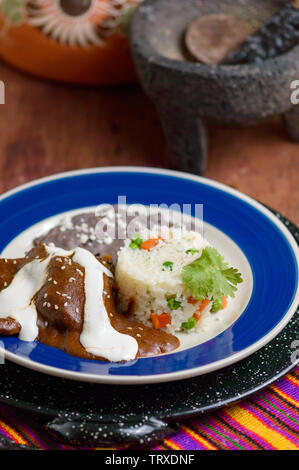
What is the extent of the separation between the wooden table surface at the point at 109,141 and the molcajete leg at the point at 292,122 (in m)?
0.07

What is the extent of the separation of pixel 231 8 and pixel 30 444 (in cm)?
317

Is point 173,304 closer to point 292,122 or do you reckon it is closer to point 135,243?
point 135,243

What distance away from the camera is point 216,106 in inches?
134

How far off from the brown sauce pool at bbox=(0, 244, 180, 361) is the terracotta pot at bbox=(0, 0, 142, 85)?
6.82 ft

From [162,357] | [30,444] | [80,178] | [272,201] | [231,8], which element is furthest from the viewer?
[231,8]

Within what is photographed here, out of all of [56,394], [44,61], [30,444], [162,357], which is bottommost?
[30,444]

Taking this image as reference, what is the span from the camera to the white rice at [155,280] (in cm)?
252

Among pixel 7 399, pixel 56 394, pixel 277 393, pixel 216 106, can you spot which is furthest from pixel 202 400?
pixel 216 106

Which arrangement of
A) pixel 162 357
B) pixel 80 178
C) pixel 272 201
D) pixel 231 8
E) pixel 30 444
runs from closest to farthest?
pixel 30 444
pixel 162 357
pixel 80 178
pixel 272 201
pixel 231 8

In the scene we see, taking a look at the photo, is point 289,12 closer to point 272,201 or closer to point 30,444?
point 272,201

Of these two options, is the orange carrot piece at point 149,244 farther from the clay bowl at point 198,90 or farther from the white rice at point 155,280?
the clay bowl at point 198,90

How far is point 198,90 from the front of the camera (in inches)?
132

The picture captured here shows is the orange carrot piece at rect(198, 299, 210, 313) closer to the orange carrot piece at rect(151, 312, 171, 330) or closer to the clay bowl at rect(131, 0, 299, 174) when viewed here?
the orange carrot piece at rect(151, 312, 171, 330)

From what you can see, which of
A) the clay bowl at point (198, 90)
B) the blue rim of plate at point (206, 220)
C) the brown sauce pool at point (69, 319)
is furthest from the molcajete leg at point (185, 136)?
the brown sauce pool at point (69, 319)
